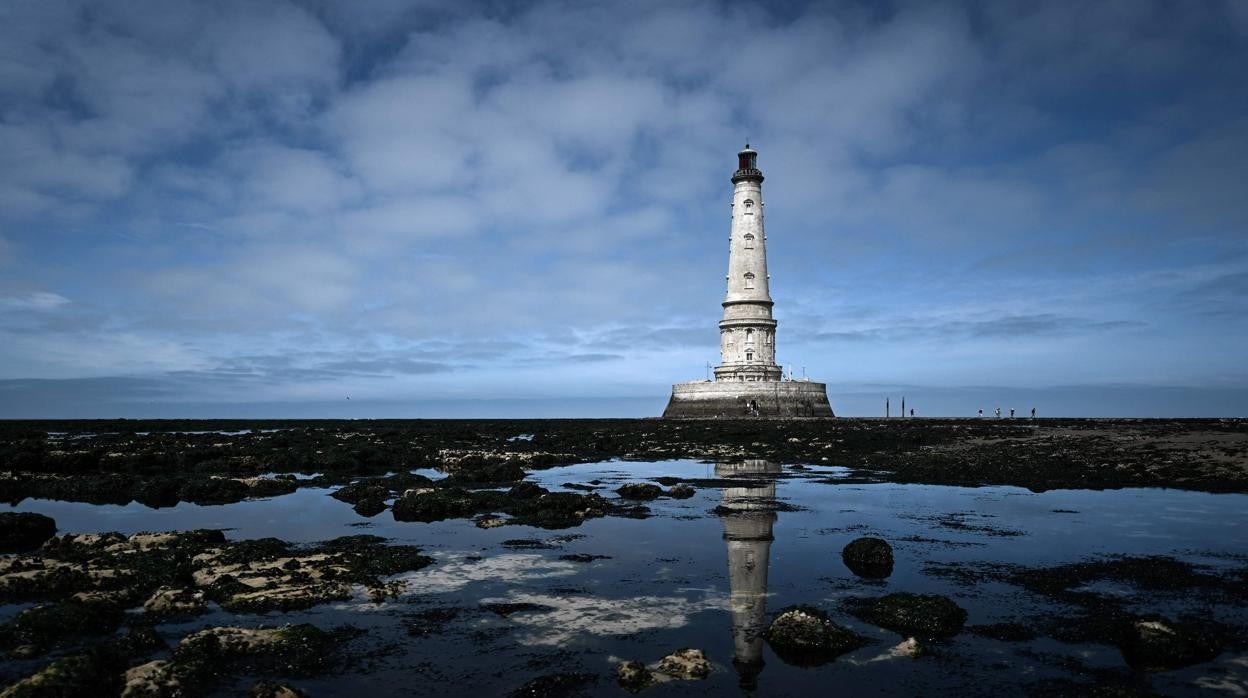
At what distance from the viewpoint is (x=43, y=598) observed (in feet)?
30.9

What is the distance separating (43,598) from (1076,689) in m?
12.1

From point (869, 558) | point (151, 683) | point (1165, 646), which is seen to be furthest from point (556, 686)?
point (869, 558)

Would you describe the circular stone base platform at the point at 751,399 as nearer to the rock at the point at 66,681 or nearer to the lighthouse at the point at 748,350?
the lighthouse at the point at 748,350

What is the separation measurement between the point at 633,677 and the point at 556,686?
72 centimetres

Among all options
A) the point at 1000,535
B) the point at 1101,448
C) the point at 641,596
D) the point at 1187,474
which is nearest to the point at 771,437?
the point at 1101,448

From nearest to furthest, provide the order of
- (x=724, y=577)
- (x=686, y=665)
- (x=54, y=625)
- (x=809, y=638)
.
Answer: (x=686, y=665), (x=809, y=638), (x=54, y=625), (x=724, y=577)

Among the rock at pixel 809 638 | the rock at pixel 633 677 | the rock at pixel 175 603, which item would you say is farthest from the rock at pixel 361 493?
the rock at pixel 809 638

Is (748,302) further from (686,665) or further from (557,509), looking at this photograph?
(686,665)

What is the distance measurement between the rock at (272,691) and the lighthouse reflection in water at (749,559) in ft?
13.2

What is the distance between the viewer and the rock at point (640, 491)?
1878cm

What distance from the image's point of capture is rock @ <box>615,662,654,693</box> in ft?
21.7

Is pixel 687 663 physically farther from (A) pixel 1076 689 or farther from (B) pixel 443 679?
(A) pixel 1076 689

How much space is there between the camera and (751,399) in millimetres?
61812

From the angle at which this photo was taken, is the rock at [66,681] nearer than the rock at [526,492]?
Yes
